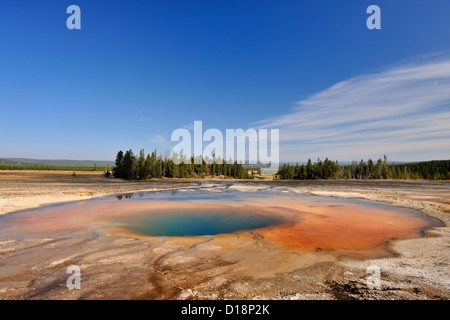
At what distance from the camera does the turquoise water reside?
583 inches

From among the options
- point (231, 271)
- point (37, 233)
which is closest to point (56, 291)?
point (231, 271)

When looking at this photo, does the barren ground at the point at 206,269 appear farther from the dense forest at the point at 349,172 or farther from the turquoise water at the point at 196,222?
the dense forest at the point at 349,172

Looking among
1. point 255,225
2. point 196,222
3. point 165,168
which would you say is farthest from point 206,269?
point 165,168

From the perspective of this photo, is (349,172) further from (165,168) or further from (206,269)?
(206,269)

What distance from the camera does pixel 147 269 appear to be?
842 centimetres

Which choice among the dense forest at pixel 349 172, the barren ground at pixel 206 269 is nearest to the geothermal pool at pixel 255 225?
the barren ground at pixel 206 269

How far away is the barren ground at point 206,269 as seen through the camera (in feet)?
21.7

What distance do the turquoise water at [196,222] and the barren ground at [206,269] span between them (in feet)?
6.97

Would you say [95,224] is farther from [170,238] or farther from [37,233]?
[170,238]

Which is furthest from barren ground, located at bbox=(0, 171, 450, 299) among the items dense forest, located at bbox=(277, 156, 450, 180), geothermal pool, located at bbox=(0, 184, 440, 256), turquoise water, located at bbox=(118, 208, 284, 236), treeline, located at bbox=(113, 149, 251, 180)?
dense forest, located at bbox=(277, 156, 450, 180)

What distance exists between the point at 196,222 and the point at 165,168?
9146cm

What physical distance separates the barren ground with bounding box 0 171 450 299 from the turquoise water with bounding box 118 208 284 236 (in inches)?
83.7

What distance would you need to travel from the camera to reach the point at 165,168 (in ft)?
345
